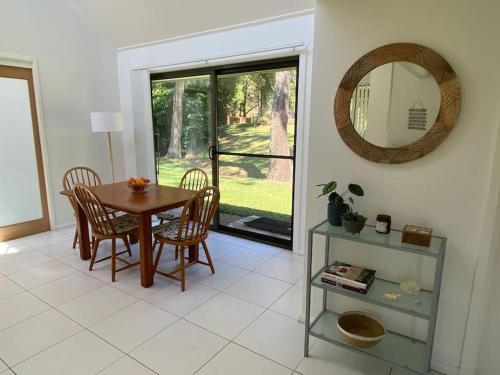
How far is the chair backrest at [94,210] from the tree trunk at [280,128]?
6.07 feet

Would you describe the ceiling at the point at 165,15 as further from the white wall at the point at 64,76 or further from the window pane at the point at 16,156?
the window pane at the point at 16,156

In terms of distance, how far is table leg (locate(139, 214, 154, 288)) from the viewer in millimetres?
2693

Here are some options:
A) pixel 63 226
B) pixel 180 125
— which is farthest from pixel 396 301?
pixel 63 226

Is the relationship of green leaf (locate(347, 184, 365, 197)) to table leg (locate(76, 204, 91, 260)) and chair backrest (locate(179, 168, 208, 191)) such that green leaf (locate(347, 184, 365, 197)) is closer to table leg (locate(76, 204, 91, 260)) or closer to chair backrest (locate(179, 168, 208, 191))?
chair backrest (locate(179, 168, 208, 191))

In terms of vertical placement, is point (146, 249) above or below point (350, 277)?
below

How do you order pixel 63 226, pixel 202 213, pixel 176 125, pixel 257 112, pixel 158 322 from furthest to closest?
pixel 176 125
pixel 63 226
pixel 257 112
pixel 202 213
pixel 158 322

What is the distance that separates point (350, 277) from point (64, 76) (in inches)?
167

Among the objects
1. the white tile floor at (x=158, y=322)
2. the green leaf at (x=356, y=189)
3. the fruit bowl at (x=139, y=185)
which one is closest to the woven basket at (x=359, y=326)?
the white tile floor at (x=158, y=322)

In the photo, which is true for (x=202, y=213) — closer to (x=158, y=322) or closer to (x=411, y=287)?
(x=158, y=322)

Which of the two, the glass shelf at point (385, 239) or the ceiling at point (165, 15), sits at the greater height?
the ceiling at point (165, 15)

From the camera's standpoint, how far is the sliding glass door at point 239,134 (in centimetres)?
355

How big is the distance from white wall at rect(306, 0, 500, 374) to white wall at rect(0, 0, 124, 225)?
356 cm

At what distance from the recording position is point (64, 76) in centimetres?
411

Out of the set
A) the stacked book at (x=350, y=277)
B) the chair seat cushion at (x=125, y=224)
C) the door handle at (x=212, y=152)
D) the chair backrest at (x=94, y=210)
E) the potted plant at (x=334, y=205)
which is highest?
the door handle at (x=212, y=152)
